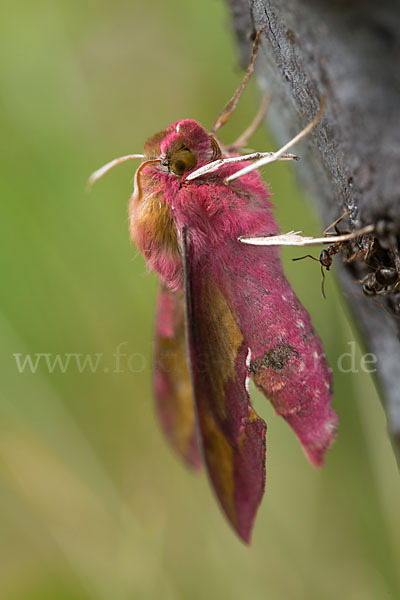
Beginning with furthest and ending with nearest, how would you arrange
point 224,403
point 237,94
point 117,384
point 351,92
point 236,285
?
point 117,384
point 237,94
point 236,285
point 224,403
point 351,92

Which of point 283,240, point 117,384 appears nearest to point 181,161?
point 283,240

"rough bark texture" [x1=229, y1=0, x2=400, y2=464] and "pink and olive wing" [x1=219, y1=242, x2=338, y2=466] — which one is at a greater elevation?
"rough bark texture" [x1=229, y1=0, x2=400, y2=464]

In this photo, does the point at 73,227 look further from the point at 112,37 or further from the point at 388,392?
the point at 388,392

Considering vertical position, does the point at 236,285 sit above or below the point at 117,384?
above

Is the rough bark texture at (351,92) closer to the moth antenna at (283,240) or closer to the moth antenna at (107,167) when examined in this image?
the moth antenna at (283,240)

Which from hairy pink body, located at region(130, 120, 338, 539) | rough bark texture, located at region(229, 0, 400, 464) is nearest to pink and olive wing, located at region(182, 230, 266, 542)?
hairy pink body, located at region(130, 120, 338, 539)

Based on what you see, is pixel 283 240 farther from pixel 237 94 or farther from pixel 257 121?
pixel 257 121

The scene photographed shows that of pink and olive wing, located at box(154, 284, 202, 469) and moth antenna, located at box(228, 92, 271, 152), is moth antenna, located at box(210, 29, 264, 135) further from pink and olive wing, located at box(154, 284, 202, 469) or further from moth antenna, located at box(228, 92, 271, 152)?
pink and olive wing, located at box(154, 284, 202, 469)
